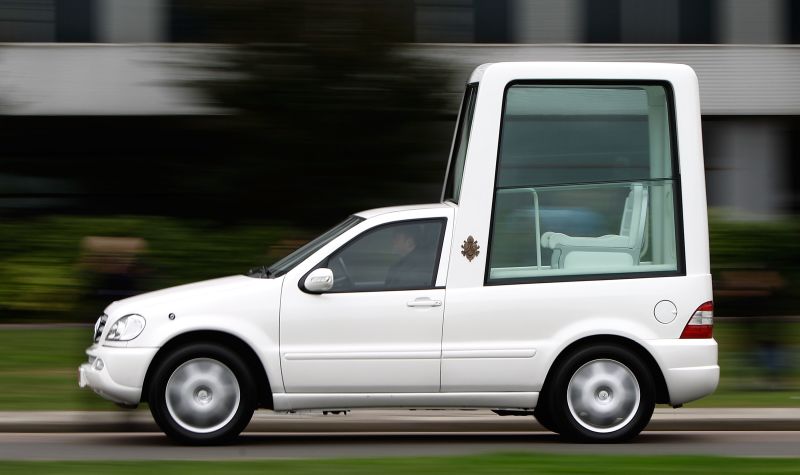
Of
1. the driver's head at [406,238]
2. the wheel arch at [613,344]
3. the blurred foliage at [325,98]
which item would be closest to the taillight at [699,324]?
the wheel arch at [613,344]

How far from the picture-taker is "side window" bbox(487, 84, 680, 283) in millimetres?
9195

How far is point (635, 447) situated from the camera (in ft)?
29.9

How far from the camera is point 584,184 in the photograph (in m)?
9.30

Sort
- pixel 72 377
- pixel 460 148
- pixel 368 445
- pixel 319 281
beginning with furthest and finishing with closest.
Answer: pixel 72 377
pixel 460 148
pixel 368 445
pixel 319 281

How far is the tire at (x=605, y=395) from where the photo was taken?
9.08 m

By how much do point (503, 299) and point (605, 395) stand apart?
0.97 meters

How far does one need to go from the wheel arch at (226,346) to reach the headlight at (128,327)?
199 mm

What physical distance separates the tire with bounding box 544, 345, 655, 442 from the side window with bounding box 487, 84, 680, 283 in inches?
22.7

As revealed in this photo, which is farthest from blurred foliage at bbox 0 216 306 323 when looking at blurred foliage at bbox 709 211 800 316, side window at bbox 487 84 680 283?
side window at bbox 487 84 680 283

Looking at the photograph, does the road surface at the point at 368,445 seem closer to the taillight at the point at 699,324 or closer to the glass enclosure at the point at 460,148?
the taillight at the point at 699,324

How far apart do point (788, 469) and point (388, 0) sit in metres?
9.97

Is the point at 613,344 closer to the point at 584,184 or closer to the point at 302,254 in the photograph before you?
the point at 584,184

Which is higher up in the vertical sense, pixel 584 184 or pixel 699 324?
pixel 584 184

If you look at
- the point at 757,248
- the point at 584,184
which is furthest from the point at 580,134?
the point at 757,248
